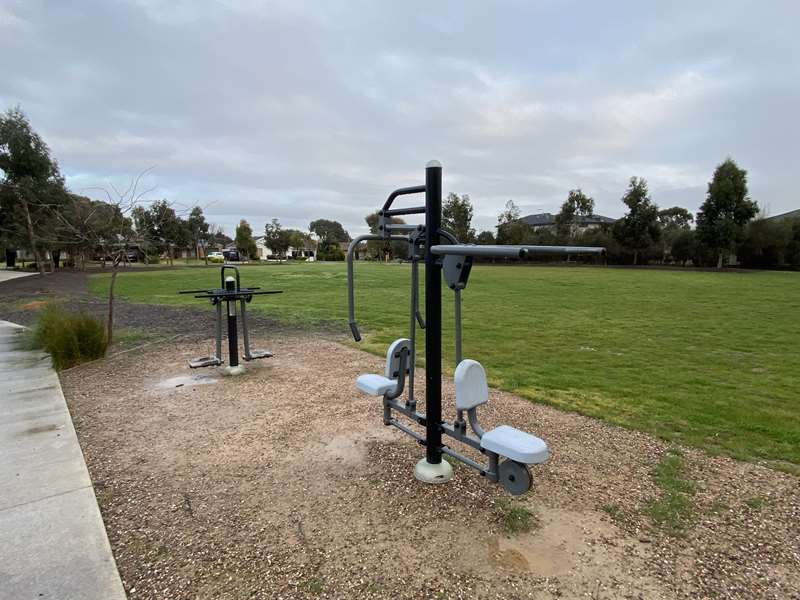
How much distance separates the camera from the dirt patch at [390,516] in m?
1.98

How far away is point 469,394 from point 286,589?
1.29 metres

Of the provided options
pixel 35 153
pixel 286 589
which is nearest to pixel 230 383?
pixel 286 589

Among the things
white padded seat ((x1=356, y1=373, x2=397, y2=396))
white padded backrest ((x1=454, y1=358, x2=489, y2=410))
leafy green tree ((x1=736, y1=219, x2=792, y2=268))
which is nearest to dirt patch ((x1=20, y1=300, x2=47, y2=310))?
white padded seat ((x1=356, y1=373, x2=397, y2=396))

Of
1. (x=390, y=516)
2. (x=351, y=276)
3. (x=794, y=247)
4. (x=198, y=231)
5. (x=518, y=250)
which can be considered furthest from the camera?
(x=198, y=231)

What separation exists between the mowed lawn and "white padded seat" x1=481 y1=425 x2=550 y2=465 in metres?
1.94

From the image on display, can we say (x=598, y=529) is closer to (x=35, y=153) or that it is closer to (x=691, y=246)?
(x=35, y=153)

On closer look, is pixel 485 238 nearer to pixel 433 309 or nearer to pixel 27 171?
pixel 27 171

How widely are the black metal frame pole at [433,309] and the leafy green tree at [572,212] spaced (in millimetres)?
49570

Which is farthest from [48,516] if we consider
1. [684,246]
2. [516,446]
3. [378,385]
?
[684,246]

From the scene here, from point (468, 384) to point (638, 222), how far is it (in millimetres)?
45919

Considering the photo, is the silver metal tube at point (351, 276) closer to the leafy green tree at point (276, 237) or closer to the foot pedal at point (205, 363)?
the foot pedal at point (205, 363)

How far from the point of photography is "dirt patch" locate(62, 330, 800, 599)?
77.9 inches

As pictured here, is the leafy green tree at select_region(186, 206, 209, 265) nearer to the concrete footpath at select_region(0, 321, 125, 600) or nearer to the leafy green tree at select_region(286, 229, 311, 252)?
the leafy green tree at select_region(286, 229, 311, 252)

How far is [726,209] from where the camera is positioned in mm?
37062
